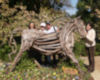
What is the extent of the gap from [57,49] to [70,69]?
0.88 metres

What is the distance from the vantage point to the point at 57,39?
362 cm

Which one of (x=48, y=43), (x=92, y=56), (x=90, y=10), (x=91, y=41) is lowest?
(x=92, y=56)

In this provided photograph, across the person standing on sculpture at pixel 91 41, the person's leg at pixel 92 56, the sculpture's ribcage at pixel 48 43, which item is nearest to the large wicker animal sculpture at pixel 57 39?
the sculpture's ribcage at pixel 48 43

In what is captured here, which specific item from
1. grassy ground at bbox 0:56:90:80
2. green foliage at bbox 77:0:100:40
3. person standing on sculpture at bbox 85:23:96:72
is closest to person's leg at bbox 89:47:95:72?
person standing on sculpture at bbox 85:23:96:72

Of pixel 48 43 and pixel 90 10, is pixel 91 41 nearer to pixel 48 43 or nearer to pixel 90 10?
pixel 48 43

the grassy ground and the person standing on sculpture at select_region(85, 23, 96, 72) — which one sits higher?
the person standing on sculpture at select_region(85, 23, 96, 72)

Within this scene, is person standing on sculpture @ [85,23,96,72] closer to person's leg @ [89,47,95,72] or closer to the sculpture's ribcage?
person's leg @ [89,47,95,72]

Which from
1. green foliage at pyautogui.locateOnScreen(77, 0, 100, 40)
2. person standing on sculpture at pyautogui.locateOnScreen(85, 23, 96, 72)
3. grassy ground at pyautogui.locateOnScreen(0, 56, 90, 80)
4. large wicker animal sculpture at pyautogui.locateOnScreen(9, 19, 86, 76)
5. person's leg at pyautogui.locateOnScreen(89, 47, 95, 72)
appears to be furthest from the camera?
green foliage at pyautogui.locateOnScreen(77, 0, 100, 40)

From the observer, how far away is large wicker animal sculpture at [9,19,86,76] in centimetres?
352

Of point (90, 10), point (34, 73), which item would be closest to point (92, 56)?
point (34, 73)

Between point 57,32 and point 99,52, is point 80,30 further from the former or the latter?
point 99,52

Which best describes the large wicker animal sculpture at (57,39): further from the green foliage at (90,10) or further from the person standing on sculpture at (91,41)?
the green foliage at (90,10)

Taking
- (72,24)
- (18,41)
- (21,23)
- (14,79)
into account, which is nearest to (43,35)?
(72,24)

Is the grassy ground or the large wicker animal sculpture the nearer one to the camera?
the large wicker animal sculpture
